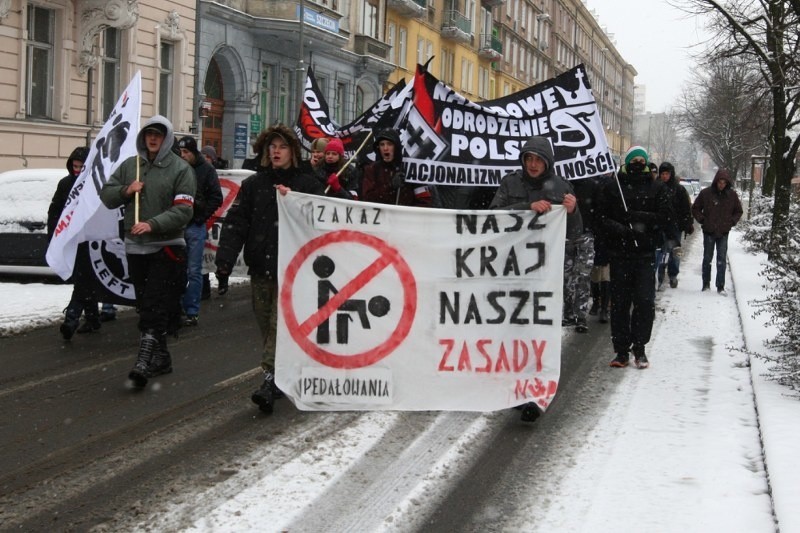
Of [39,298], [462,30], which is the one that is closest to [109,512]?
[39,298]

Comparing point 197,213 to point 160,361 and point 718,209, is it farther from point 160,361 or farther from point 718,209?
point 718,209

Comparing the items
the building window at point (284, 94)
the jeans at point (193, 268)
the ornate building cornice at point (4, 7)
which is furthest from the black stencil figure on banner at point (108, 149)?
the building window at point (284, 94)

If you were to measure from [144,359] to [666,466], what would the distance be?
3741mm

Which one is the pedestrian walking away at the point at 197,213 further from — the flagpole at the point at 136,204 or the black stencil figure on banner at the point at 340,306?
the black stencil figure on banner at the point at 340,306

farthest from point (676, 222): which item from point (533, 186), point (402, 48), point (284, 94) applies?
point (402, 48)

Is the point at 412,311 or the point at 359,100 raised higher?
the point at 359,100

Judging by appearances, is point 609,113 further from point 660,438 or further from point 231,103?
point 660,438

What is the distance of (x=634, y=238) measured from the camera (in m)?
8.05

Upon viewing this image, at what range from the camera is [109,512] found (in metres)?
4.42

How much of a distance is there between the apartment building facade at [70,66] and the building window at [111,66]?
2cm

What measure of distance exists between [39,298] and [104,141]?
15.2ft

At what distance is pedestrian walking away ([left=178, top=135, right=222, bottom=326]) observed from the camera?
31.2 feet

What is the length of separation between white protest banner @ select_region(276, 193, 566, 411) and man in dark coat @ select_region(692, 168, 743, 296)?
29.4ft

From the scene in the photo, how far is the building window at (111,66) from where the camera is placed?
22.5 meters
